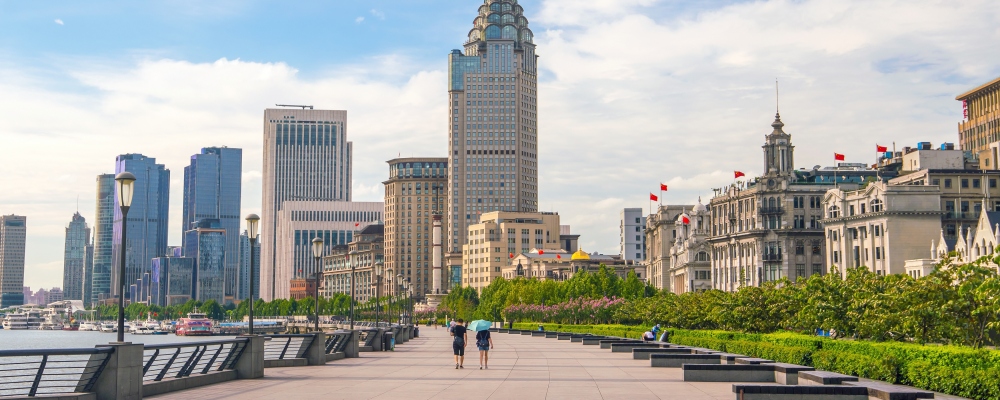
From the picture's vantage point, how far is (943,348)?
32.3 m

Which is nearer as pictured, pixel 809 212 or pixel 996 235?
pixel 996 235

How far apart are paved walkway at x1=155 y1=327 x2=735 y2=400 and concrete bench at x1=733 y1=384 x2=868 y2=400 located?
2687 mm

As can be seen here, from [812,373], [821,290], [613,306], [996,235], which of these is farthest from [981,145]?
[812,373]

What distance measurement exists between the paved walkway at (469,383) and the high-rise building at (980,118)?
475 ft

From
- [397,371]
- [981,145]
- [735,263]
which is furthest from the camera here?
[981,145]

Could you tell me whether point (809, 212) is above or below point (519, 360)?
above

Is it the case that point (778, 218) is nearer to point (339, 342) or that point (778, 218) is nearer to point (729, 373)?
point (339, 342)

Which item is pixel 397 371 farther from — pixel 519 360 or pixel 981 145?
pixel 981 145

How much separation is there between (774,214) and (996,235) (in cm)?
5359

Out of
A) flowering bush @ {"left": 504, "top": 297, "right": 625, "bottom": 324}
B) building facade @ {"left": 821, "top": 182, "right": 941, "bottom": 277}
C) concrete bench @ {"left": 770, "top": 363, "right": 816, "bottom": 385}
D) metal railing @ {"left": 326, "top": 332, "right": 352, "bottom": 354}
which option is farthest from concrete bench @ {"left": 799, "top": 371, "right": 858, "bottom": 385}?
flowering bush @ {"left": 504, "top": 297, "right": 625, "bottom": 324}

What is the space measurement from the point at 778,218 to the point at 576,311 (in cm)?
3047

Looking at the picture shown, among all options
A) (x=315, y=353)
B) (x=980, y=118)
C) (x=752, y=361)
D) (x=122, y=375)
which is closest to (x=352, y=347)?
(x=315, y=353)

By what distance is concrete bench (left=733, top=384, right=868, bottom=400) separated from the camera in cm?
2459

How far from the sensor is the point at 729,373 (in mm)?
33594
